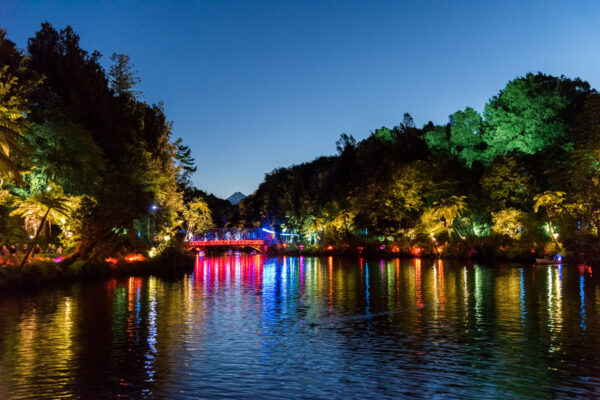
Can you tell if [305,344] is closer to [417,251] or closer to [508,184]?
[508,184]

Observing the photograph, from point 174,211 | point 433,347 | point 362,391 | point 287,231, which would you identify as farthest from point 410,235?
point 362,391

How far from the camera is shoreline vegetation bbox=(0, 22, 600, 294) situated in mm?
45406

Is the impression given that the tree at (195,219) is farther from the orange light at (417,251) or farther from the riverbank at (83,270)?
the orange light at (417,251)

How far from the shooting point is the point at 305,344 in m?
19.8

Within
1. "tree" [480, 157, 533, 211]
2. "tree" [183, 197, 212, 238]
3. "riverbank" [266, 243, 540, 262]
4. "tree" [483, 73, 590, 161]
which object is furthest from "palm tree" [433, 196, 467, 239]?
"tree" [183, 197, 212, 238]

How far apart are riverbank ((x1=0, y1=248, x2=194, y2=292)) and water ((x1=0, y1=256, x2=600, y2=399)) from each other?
12.3ft

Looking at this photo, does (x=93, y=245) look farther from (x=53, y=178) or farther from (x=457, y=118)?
(x=457, y=118)

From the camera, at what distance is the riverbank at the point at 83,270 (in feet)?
122

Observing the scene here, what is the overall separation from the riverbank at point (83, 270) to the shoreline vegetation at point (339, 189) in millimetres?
141

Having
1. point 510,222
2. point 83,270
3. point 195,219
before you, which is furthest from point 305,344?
point 195,219

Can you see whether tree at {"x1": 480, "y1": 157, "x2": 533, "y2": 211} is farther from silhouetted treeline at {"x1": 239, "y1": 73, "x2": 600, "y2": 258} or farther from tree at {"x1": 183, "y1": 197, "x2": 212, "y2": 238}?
tree at {"x1": 183, "y1": 197, "x2": 212, "y2": 238}

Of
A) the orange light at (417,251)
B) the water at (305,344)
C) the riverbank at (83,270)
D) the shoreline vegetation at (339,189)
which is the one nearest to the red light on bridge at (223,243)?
the shoreline vegetation at (339,189)

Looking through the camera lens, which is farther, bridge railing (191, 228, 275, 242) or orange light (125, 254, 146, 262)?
bridge railing (191, 228, 275, 242)

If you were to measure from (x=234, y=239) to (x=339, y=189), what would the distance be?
79.2 feet
